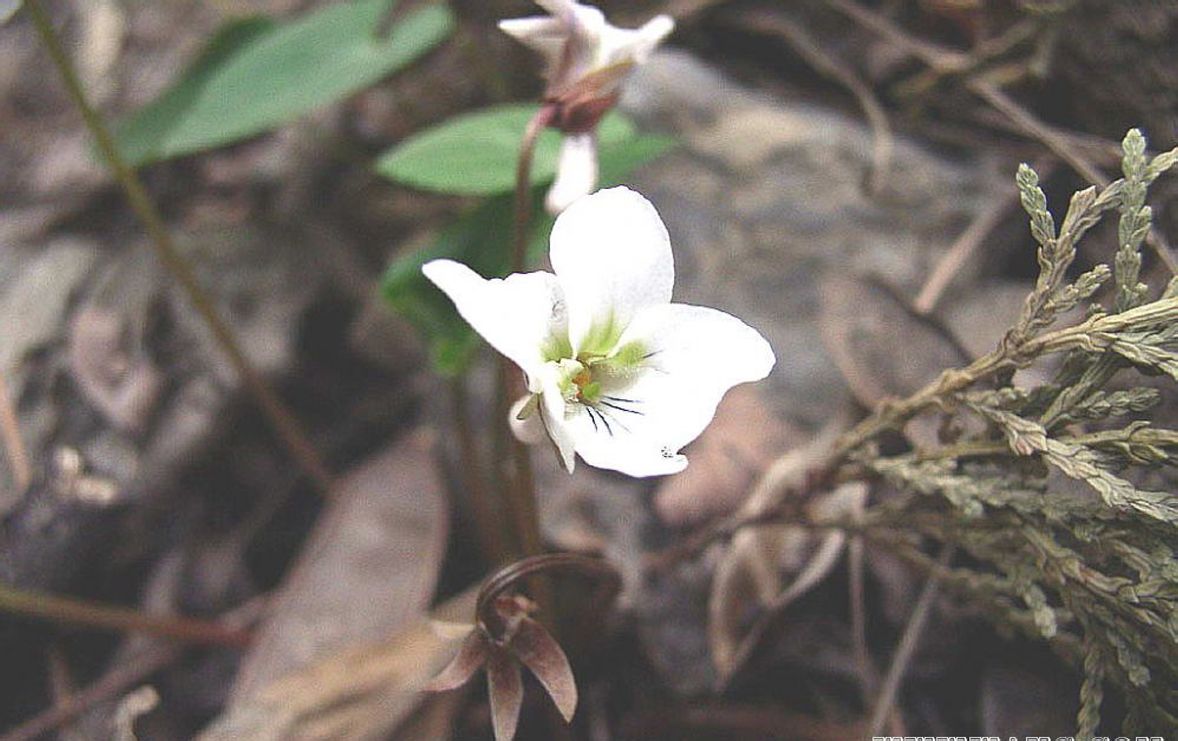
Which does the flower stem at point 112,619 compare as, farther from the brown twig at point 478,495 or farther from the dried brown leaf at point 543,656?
the dried brown leaf at point 543,656

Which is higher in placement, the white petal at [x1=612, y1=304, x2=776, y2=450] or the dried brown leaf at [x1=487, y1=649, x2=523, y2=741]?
the white petal at [x1=612, y1=304, x2=776, y2=450]

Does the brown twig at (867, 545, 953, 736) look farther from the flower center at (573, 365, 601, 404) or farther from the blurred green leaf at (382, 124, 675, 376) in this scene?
the blurred green leaf at (382, 124, 675, 376)

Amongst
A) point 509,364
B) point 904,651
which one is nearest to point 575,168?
point 509,364

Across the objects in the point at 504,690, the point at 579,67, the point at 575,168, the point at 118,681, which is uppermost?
the point at 579,67

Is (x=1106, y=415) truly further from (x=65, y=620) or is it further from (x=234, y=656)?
(x=65, y=620)

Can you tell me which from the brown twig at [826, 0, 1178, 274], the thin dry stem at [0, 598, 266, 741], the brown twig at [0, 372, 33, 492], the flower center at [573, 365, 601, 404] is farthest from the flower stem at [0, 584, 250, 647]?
the brown twig at [826, 0, 1178, 274]

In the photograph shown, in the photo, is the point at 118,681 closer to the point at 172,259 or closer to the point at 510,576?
the point at 172,259

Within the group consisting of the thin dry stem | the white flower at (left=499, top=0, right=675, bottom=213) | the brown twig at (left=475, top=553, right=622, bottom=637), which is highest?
the white flower at (left=499, top=0, right=675, bottom=213)
